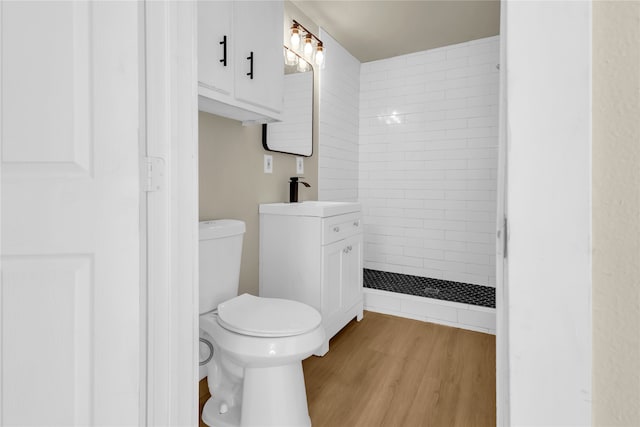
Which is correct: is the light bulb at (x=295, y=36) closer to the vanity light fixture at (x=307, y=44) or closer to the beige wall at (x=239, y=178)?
the vanity light fixture at (x=307, y=44)

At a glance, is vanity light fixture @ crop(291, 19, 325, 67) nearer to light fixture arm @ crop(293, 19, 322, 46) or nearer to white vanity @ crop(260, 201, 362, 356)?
light fixture arm @ crop(293, 19, 322, 46)

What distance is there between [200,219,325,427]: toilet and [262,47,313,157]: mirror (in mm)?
865

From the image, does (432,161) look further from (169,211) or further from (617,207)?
(617,207)

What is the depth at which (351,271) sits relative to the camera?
7.94ft

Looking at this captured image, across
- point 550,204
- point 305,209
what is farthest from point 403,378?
point 550,204

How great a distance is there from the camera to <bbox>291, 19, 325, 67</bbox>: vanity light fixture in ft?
7.88

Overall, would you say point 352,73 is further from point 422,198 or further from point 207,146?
point 207,146

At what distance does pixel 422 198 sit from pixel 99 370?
A: 2998 mm

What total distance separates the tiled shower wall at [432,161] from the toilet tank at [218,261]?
187 centimetres

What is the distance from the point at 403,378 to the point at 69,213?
1.68 metres

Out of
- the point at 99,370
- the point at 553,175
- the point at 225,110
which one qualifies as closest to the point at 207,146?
the point at 225,110

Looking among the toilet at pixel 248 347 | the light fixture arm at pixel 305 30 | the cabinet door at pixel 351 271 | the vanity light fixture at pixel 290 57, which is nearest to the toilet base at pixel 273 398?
the toilet at pixel 248 347

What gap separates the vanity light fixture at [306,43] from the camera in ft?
7.88

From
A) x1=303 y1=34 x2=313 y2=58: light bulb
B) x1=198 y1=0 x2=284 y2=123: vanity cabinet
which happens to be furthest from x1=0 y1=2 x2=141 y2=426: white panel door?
x1=303 y1=34 x2=313 y2=58: light bulb
